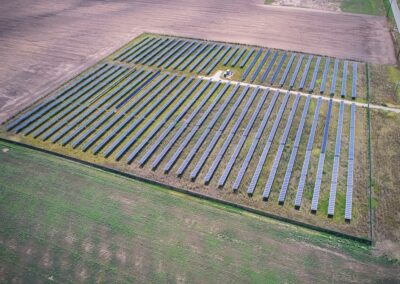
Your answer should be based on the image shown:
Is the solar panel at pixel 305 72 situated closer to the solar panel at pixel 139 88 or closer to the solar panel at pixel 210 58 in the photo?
the solar panel at pixel 210 58

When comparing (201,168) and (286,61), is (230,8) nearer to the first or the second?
(286,61)

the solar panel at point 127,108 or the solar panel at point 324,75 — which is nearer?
the solar panel at point 127,108

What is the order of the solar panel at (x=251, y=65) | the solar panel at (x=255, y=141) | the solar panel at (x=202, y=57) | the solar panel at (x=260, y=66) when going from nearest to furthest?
the solar panel at (x=255, y=141), the solar panel at (x=260, y=66), the solar panel at (x=251, y=65), the solar panel at (x=202, y=57)

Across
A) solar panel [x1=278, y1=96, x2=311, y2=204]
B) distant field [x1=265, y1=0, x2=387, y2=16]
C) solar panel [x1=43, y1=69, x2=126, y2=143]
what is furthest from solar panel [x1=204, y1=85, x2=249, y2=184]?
distant field [x1=265, y1=0, x2=387, y2=16]

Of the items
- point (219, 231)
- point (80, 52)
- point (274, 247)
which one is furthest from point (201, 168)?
point (80, 52)

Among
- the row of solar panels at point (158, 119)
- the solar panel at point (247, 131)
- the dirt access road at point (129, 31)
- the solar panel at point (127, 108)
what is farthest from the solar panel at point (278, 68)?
the solar panel at point (127, 108)

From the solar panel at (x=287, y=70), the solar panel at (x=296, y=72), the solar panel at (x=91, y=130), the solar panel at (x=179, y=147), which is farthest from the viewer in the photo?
the solar panel at (x=287, y=70)
